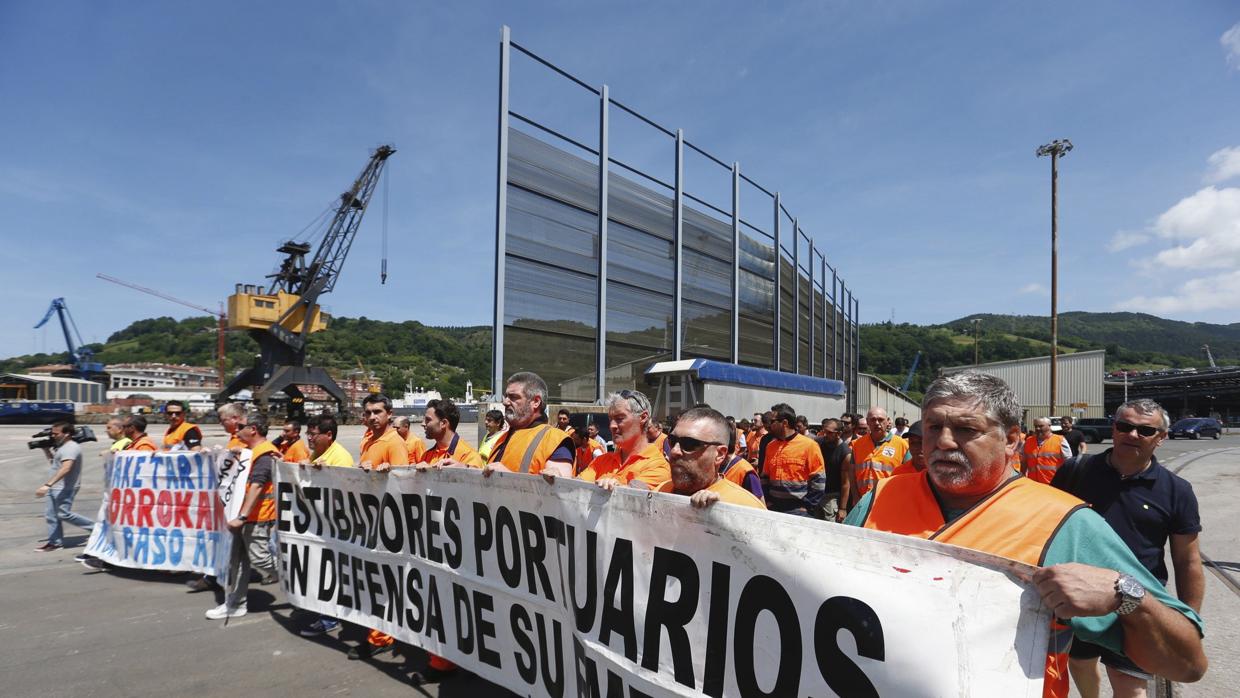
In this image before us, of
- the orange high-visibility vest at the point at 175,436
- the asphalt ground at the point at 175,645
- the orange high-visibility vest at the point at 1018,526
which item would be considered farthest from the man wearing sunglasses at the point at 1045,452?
the orange high-visibility vest at the point at 175,436

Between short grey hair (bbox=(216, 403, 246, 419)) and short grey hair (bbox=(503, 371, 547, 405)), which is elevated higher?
short grey hair (bbox=(503, 371, 547, 405))

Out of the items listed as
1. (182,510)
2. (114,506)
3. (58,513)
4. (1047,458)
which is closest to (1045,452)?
(1047,458)

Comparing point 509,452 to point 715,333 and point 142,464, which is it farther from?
point 715,333

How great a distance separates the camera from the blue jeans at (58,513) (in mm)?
7828

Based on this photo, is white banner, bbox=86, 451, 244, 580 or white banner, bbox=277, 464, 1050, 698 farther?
white banner, bbox=86, 451, 244, 580

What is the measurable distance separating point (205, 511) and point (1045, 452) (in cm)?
912

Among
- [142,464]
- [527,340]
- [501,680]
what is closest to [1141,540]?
[501,680]

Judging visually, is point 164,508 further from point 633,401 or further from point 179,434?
point 633,401

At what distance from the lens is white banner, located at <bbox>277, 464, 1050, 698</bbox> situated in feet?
5.68

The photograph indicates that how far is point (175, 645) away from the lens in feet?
15.7

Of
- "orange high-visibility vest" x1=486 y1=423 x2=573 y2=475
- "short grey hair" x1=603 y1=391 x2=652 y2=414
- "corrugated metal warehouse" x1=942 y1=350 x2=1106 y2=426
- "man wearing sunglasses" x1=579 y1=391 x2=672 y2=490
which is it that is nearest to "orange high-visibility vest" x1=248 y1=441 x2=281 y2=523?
"orange high-visibility vest" x1=486 y1=423 x2=573 y2=475

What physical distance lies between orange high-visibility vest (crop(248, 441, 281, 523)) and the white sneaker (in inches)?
28.1

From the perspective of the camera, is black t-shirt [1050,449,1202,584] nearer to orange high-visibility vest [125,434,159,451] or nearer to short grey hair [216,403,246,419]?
short grey hair [216,403,246,419]

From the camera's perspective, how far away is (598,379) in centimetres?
1647
